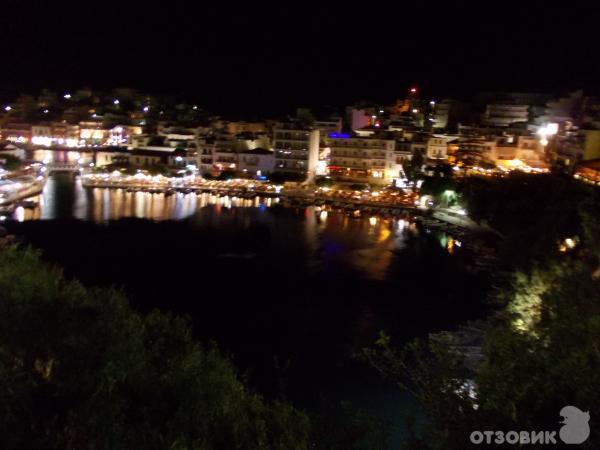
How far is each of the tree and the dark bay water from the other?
1000 mm

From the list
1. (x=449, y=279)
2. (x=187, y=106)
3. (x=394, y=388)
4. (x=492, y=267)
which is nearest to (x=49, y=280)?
(x=394, y=388)

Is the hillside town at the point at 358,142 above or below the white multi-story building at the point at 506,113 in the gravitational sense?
below

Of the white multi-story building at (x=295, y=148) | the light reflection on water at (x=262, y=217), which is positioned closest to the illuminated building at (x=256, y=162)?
the white multi-story building at (x=295, y=148)

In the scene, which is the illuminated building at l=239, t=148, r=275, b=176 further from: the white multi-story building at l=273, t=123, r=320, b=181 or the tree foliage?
the tree foliage

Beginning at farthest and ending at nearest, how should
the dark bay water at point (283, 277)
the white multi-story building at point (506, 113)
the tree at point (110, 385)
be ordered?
the white multi-story building at point (506, 113) < the dark bay water at point (283, 277) < the tree at point (110, 385)

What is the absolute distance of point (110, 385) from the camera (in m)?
2.63

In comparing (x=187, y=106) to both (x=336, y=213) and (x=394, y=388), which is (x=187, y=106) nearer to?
(x=336, y=213)

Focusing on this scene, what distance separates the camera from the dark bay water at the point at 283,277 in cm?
629

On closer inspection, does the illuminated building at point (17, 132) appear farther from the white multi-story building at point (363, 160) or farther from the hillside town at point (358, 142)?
the white multi-story building at point (363, 160)

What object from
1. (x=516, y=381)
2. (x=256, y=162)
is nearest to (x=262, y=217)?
(x=256, y=162)

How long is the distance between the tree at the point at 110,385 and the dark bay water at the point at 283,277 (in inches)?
39.4

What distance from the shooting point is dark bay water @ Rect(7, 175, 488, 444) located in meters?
6.29

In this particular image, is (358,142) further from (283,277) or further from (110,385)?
(110,385)

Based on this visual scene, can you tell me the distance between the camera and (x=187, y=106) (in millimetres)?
30672
